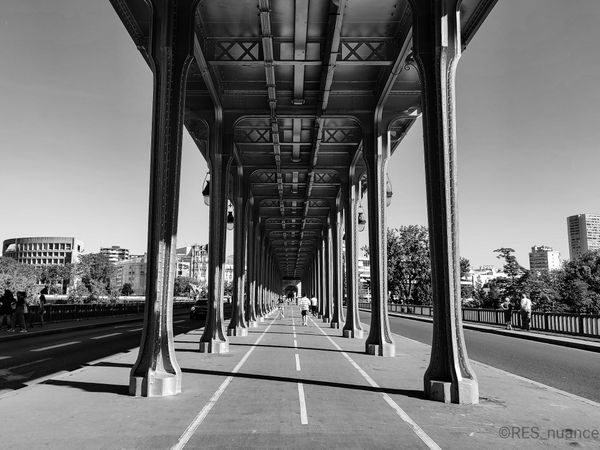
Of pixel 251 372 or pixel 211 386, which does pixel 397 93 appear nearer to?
pixel 251 372

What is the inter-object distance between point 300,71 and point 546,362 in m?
12.1

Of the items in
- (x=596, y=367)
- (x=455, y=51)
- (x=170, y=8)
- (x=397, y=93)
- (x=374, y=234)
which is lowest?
(x=596, y=367)

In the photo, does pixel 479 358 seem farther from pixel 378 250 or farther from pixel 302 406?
pixel 302 406

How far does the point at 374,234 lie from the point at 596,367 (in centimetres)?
745

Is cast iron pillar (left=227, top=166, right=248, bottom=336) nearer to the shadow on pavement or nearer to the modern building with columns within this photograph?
the modern building with columns

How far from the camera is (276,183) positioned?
3159 centimetres

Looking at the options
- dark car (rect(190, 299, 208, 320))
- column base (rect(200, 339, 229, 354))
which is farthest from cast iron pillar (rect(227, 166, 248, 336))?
dark car (rect(190, 299, 208, 320))

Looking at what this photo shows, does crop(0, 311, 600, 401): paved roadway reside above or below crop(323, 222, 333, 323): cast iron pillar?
below

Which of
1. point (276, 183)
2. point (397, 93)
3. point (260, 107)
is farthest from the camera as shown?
point (276, 183)

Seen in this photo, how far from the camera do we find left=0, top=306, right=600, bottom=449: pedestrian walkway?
5.98m

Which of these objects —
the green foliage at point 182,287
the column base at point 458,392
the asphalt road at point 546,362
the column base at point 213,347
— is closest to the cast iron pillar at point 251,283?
the column base at point 213,347

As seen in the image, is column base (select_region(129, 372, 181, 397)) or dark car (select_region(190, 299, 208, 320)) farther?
dark car (select_region(190, 299, 208, 320))

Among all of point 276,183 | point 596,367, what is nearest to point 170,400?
point 596,367

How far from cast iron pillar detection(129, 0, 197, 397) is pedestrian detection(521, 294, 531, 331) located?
20.4 meters
